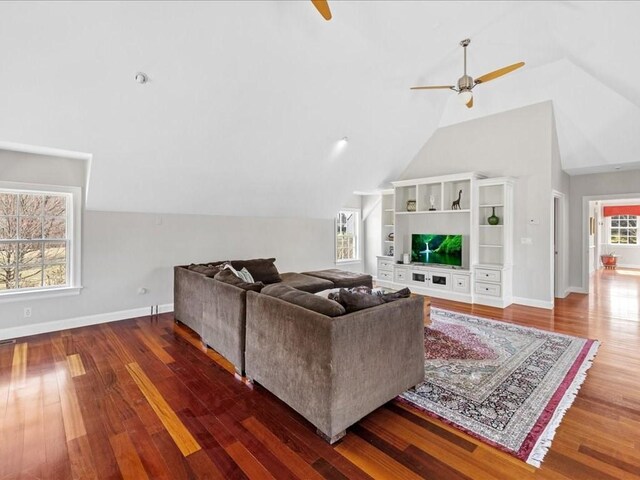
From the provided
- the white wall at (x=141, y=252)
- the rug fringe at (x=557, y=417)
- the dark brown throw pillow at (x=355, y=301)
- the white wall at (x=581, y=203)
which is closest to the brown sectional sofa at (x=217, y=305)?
the white wall at (x=141, y=252)

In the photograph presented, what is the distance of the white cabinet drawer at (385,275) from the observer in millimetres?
7195

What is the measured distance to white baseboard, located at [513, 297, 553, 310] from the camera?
5.37 meters

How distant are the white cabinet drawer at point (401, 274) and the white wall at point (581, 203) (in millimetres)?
3555

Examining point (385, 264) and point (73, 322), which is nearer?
point (73, 322)

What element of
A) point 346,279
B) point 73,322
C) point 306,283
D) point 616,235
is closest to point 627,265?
point 616,235

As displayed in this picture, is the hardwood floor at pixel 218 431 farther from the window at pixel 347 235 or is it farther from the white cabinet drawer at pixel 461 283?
the window at pixel 347 235

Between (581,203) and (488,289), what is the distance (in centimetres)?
321

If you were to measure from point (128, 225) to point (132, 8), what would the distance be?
10.2 ft

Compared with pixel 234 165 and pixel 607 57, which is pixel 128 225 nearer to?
pixel 234 165

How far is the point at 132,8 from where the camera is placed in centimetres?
260

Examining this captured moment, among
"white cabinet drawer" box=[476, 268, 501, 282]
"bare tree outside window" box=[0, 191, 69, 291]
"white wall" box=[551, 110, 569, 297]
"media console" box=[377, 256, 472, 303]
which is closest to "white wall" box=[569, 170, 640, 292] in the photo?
"white wall" box=[551, 110, 569, 297]

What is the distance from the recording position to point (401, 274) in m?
6.86

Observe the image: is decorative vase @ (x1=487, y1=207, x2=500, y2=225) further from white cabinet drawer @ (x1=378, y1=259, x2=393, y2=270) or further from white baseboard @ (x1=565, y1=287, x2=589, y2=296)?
white baseboard @ (x1=565, y1=287, x2=589, y2=296)

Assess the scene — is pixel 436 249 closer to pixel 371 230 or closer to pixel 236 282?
pixel 371 230
